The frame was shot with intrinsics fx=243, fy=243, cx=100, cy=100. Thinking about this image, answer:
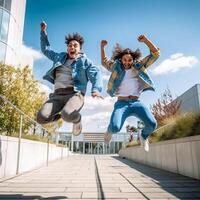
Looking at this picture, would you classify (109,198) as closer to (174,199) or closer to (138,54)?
(174,199)

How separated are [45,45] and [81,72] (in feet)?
3.44

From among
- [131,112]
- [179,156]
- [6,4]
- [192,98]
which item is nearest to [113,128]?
[131,112]

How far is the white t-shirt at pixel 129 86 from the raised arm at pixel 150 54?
14.6 inches

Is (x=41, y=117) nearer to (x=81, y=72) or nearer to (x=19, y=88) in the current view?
(x=81, y=72)

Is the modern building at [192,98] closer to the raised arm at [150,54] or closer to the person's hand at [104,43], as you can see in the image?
the raised arm at [150,54]

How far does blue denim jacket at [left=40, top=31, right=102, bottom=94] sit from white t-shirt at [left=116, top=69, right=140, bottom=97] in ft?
1.66

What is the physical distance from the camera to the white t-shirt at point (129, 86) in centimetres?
468

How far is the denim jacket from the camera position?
4.84m

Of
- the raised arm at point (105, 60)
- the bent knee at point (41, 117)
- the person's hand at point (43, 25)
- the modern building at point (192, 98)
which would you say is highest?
the modern building at point (192, 98)

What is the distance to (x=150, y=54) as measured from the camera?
16.1 ft

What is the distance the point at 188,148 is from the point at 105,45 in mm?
3337

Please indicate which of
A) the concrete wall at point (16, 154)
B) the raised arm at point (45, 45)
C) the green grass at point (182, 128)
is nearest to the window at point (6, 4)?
the concrete wall at point (16, 154)

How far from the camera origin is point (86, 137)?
→ 4772cm

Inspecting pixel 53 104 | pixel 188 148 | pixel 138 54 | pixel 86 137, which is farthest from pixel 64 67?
pixel 86 137
